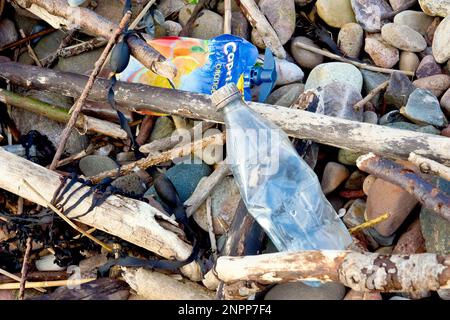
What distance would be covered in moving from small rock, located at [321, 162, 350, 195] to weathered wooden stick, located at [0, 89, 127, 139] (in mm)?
1122

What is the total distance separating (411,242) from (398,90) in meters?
0.94

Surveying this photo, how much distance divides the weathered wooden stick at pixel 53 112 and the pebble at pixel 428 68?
169 cm

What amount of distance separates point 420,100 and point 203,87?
116 centimetres

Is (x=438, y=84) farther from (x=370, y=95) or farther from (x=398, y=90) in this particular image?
(x=370, y=95)

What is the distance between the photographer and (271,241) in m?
3.17

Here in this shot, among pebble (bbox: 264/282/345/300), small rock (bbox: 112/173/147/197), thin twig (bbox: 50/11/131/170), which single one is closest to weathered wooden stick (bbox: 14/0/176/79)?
thin twig (bbox: 50/11/131/170)

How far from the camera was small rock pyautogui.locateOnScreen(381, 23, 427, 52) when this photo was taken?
3.92m

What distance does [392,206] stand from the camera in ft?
10.4

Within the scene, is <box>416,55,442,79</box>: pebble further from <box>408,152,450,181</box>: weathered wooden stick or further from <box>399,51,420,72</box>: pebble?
<box>408,152,450,181</box>: weathered wooden stick

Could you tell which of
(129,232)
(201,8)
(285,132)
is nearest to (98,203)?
(129,232)

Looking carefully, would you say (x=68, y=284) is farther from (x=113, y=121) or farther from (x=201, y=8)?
(x=201, y=8)

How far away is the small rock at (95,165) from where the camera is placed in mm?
3746

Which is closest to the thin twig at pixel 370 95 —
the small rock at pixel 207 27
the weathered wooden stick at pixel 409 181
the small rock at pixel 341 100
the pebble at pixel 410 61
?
the small rock at pixel 341 100
